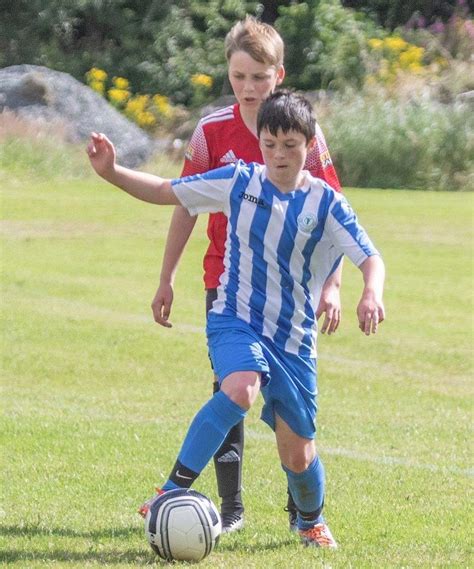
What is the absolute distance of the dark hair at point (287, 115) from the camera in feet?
16.5

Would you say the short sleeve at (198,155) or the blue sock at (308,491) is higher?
the short sleeve at (198,155)

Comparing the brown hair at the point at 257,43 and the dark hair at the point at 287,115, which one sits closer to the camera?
the dark hair at the point at 287,115

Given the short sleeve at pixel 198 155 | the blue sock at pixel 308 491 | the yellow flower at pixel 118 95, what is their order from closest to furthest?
1. the blue sock at pixel 308 491
2. the short sleeve at pixel 198 155
3. the yellow flower at pixel 118 95

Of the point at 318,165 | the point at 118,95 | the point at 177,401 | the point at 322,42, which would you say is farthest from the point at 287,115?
the point at 322,42

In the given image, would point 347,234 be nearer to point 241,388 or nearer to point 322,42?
point 241,388

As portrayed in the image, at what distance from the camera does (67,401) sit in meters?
9.40

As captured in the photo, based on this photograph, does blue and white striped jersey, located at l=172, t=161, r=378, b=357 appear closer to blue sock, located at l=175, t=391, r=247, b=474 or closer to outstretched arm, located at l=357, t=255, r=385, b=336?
outstretched arm, located at l=357, t=255, r=385, b=336

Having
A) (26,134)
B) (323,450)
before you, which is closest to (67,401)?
(323,450)

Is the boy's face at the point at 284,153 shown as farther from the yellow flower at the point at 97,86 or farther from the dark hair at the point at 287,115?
the yellow flower at the point at 97,86

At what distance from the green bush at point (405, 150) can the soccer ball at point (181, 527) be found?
17.7 m

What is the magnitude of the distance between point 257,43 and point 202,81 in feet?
78.3

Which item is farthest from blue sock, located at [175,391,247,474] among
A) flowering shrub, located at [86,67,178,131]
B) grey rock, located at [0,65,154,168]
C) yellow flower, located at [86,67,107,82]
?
yellow flower, located at [86,67,107,82]

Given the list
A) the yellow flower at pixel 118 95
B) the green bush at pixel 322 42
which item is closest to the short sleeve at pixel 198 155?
the yellow flower at pixel 118 95

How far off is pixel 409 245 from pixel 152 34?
16.2m
